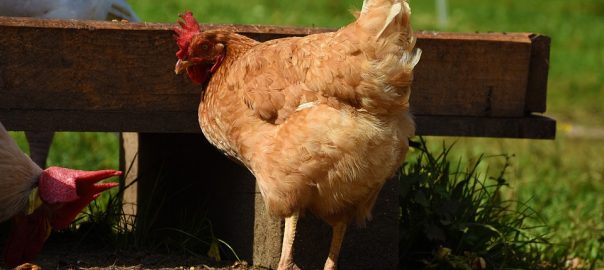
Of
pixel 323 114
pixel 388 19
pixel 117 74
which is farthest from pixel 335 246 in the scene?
pixel 117 74

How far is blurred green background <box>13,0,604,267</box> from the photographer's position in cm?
634

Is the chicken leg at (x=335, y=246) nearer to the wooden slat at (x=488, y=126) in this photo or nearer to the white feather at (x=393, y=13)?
the wooden slat at (x=488, y=126)

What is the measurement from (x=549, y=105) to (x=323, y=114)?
24.9 ft

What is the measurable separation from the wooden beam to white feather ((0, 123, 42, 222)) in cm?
18

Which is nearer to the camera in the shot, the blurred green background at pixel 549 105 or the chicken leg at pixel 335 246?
the chicken leg at pixel 335 246

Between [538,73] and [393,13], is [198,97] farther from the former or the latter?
[538,73]

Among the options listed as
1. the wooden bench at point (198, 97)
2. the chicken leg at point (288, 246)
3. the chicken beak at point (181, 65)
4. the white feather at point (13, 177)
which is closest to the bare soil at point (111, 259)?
the wooden bench at point (198, 97)

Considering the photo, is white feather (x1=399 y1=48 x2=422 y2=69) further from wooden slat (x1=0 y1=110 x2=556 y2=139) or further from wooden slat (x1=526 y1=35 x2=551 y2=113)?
wooden slat (x1=526 y1=35 x2=551 y2=113)

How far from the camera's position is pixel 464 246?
177 inches

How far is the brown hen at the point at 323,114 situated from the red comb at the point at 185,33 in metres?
0.03

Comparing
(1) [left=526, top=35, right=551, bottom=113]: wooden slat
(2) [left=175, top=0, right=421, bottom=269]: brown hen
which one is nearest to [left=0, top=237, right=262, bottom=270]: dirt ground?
(2) [left=175, top=0, right=421, bottom=269]: brown hen

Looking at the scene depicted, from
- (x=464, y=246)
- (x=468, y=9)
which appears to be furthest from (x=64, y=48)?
(x=468, y=9)

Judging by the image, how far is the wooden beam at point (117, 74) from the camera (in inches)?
148

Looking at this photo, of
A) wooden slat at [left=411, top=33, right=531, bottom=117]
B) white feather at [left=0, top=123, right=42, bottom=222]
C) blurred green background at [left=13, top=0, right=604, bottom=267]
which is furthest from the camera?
blurred green background at [left=13, top=0, right=604, bottom=267]
